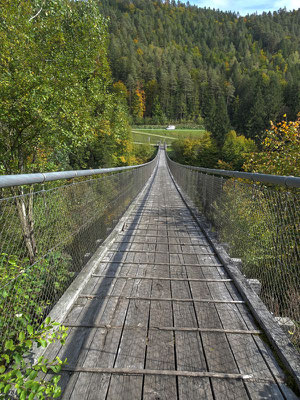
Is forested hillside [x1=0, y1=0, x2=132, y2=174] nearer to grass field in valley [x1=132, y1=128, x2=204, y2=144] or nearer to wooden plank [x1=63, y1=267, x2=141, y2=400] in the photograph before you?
wooden plank [x1=63, y1=267, x2=141, y2=400]

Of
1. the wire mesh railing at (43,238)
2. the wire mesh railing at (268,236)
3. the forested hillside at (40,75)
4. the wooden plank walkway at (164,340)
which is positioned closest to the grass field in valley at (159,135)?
the forested hillside at (40,75)

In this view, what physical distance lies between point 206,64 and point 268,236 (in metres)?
144

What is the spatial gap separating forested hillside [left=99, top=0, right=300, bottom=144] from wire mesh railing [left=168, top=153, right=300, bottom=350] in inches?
2025

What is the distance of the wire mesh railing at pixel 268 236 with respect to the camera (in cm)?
218

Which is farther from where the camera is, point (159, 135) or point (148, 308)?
point (159, 135)

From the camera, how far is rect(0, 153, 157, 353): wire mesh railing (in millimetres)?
1726

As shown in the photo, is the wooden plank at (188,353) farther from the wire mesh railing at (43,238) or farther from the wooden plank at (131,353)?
the wire mesh railing at (43,238)

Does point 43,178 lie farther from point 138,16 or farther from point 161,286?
point 138,16

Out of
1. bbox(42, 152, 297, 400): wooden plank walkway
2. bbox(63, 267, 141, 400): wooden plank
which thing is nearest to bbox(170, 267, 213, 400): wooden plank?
bbox(42, 152, 297, 400): wooden plank walkway

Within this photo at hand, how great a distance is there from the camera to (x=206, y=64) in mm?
123938

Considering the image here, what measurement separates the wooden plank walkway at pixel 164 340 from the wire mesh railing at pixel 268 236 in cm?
49

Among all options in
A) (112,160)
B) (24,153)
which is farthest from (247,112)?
(24,153)

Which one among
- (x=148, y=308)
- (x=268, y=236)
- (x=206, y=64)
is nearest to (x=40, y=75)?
(x=148, y=308)

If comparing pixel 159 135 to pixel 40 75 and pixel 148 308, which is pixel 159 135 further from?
pixel 148 308
